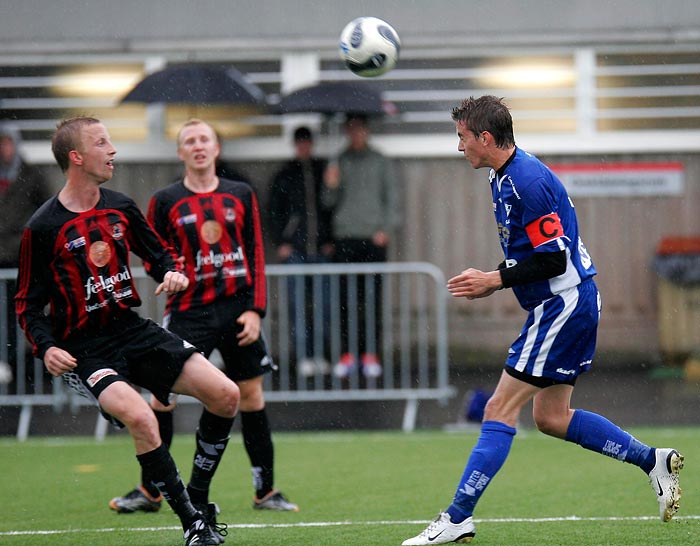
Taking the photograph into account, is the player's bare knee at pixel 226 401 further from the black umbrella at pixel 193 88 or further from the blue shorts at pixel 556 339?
the black umbrella at pixel 193 88

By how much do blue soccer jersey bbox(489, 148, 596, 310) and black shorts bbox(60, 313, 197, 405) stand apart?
1.65 m

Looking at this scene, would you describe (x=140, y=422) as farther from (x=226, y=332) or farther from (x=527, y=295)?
(x=527, y=295)

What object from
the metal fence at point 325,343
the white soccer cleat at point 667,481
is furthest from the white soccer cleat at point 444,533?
the metal fence at point 325,343

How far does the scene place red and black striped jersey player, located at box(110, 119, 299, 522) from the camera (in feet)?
23.2

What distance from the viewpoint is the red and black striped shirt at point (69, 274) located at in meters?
5.86

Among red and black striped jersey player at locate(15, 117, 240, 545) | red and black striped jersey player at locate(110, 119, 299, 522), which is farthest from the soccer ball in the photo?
red and black striped jersey player at locate(15, 117, 240, 545)

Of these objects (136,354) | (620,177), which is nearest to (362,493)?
(136,354)

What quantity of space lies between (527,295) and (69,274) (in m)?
2.21

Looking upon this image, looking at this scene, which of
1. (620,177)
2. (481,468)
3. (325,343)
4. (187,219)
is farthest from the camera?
(620,177)

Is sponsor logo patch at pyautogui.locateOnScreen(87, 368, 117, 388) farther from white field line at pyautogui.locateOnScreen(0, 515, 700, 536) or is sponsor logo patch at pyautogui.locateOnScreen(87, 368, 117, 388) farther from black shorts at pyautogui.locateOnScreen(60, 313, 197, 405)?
white field line at pyautogui.locateOnScreen(0, 515, 700, 536)

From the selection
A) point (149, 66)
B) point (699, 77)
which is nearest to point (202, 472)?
point (149, 66)

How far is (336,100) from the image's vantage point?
1279 centimetres

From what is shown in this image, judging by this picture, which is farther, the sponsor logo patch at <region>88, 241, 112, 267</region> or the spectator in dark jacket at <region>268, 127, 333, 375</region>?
the spectator in dark jacket at <region>268, 127, 333, 375</region>

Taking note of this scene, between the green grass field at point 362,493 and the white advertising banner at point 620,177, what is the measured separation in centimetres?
487
